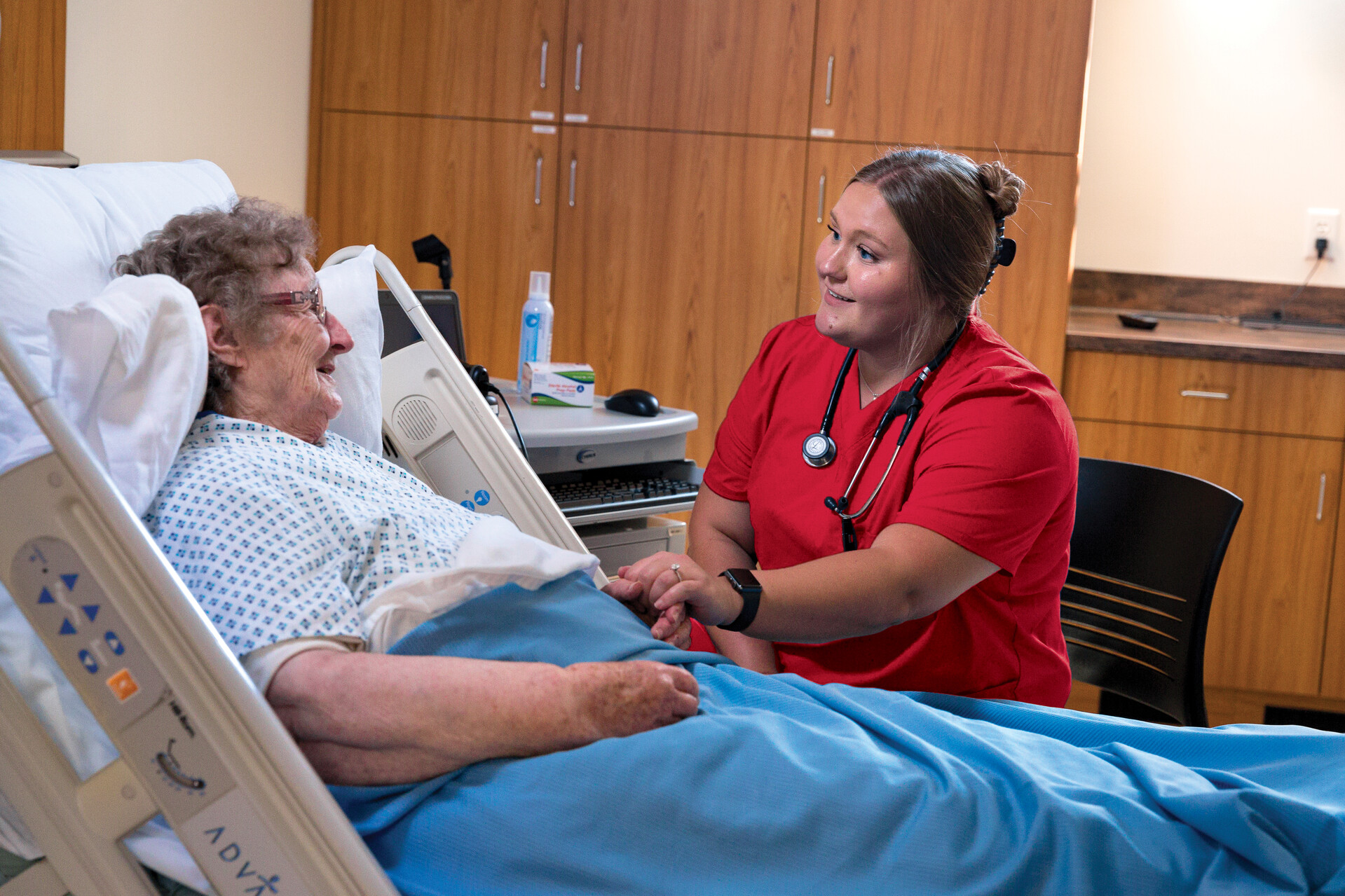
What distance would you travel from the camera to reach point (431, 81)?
320 cm

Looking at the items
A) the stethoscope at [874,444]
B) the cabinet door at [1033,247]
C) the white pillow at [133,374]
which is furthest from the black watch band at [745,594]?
the cabinet door at [1033,247]

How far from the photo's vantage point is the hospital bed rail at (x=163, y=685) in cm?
88

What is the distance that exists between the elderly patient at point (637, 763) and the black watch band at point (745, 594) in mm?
168

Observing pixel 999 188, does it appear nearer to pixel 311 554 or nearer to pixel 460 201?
pixel 311 554

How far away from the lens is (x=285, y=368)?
1311 mm

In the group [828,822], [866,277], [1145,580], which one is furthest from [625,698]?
[1145,580]

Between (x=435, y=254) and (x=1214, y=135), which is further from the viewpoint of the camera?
(x=1214, y=135)

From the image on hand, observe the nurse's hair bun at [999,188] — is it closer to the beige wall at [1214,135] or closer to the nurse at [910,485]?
the nurse at [910,485]

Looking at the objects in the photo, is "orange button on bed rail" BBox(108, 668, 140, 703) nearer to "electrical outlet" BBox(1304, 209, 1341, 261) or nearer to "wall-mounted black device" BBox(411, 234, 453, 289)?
"wall-mounted black device" BBox(411, 234, 453, 289)

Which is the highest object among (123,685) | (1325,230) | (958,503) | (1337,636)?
(1325,230)

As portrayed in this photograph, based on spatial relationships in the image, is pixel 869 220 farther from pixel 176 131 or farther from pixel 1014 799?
pixel 176 131

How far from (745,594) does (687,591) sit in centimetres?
7

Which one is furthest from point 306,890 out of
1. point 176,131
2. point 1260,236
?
point 1260,236

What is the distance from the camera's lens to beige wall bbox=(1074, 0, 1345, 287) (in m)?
3.30
